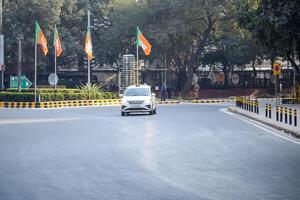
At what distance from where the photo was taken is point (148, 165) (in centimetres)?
1377

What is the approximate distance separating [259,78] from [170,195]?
2814 inches

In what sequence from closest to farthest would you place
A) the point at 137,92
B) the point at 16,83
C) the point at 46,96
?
the point at 137,92 < the point at 46,96 < the point at 16,83

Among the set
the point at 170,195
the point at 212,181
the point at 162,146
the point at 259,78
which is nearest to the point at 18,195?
the point at 170,195

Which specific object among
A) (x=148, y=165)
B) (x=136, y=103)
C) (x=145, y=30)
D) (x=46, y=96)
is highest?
(x=145, y=30)

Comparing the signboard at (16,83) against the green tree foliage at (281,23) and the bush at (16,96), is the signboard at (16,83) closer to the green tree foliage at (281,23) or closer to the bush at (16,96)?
the bush at (16,96)

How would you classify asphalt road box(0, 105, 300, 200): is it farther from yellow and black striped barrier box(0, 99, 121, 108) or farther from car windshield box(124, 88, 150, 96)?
yellow and black striped barrier box(0, 99, 121, 108)

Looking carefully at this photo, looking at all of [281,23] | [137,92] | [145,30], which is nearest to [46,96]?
[137,92]

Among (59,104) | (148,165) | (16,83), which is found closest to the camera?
(148,165)

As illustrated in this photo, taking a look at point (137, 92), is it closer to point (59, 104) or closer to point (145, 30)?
point (59, 104)

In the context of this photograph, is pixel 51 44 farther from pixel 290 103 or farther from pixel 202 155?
pixel 202 155

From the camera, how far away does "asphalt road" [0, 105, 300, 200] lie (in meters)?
10.3

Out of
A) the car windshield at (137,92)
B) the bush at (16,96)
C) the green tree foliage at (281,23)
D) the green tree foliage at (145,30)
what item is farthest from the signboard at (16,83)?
the green tree foliage at (281,23)

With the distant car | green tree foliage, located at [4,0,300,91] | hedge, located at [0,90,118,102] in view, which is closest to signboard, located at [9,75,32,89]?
hedge, located at [0,90,118,102]

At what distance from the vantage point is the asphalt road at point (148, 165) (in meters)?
10.3
